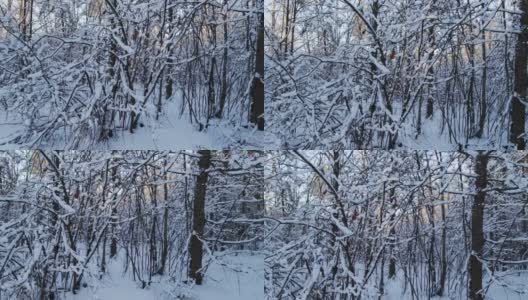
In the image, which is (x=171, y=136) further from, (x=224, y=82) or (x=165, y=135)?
(x=224, y=82)

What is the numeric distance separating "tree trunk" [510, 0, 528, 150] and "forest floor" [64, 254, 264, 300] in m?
1.11

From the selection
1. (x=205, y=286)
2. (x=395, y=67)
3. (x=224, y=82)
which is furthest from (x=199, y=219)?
(x=395, y=67)

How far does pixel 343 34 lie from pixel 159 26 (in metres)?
0.67

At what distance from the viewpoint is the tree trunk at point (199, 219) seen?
222 cm

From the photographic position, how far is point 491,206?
2.27 metres

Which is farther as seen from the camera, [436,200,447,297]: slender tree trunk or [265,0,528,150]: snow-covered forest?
[436,200,447,297]: slender tree trunk

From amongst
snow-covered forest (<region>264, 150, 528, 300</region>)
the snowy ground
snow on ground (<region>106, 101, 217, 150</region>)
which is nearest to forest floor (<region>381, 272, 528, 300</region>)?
snow-covered forest (<region>264, 150, 528, 300</region>)

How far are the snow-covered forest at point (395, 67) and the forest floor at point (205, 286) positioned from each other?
0.58 metres

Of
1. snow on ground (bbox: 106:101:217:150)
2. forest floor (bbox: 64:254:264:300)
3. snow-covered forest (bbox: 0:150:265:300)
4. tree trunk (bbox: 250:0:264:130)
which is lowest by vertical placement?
forest floor (bbox: 64:254:264:300)

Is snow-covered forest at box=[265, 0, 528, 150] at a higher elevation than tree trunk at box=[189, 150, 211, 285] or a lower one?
higher

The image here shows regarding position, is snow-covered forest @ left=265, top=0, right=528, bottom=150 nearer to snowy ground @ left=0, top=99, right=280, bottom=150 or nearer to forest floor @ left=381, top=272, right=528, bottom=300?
snowy ground @ left=0, top=99, right=280, bottom=150

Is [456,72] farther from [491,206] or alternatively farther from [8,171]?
[8,171]

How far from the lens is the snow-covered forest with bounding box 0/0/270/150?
2094 millimetres

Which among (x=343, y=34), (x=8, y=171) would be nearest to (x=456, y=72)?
(x=343, y=34)
